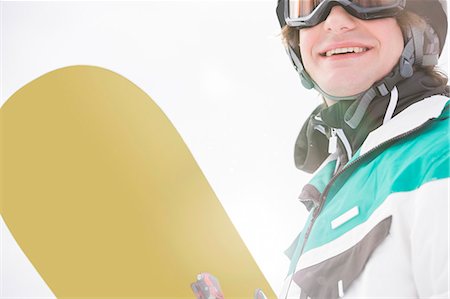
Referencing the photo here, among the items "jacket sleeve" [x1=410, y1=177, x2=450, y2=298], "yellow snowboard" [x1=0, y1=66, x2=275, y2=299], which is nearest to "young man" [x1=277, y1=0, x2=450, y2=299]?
"jacket sleeve" [x1=410, y1=177, x2=450, y2=298]

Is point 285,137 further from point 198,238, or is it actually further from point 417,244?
point 417,244

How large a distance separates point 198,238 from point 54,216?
73cm

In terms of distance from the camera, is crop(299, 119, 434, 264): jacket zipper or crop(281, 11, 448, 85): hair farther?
crop(281, 11, 448, 85): hair

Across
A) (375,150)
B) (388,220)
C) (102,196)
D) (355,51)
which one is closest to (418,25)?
(355,51)

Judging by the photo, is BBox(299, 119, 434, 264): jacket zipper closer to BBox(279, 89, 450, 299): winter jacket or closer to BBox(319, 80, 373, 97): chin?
BBox(279, 89, 450, 299): winter jacket

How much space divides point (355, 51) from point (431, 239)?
1.66ft

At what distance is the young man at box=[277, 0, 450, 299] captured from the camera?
894 millimetres

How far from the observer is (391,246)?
925mm

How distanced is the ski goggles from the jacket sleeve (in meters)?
0.48

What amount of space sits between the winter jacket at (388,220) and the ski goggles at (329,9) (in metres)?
0.23

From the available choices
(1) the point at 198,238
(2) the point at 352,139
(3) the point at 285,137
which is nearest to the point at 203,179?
(1) the point at 198,238

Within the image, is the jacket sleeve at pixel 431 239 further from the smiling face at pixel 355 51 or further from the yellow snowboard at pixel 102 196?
the yellow snowboard at pixel 102 196

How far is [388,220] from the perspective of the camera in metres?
0.93

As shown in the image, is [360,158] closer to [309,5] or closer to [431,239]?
[431,239]
